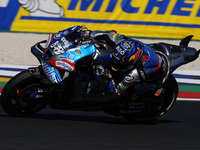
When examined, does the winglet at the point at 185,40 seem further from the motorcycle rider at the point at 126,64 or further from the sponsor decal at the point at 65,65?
the sponsor decal at the point at 65,65

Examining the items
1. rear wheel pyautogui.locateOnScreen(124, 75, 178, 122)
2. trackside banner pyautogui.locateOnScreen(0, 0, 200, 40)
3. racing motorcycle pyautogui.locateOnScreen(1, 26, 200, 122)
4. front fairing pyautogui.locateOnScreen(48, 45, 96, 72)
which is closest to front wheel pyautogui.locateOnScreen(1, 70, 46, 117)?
racing motorcycle pyautogui.locateOnScreen(1, 26, 200, 122)

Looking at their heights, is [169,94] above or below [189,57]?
below

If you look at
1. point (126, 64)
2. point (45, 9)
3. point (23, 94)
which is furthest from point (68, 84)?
point (45, 9)

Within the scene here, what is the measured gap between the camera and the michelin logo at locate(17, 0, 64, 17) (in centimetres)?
1284

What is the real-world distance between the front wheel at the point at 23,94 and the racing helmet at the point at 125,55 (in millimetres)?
993

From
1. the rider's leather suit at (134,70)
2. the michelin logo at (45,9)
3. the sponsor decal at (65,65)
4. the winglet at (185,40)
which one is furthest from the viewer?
the michelin logo at (45,9)

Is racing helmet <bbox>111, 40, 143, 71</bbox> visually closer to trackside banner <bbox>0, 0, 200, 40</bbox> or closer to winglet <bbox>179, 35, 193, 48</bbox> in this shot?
winglet <bbox>179, 35, 193, 48</bbox>

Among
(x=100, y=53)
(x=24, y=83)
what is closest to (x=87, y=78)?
(x=100, y=53)

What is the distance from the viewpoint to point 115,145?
5312 millimetres

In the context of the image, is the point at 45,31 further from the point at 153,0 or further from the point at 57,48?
the point at 57,48

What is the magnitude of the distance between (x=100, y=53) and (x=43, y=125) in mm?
1172

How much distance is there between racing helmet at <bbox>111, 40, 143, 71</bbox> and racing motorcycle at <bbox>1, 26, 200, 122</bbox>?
0.16m

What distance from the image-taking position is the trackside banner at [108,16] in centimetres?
1288

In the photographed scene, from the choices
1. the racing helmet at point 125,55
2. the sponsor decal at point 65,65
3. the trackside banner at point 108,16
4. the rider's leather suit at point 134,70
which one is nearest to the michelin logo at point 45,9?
the trackside banner at point 108,16
